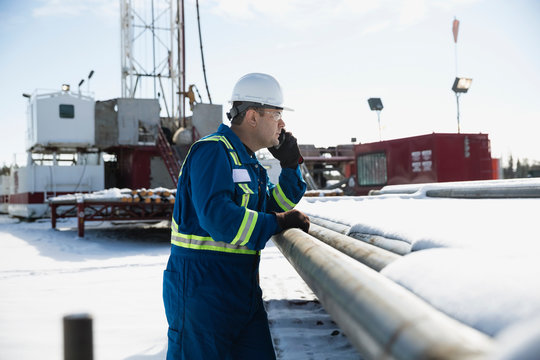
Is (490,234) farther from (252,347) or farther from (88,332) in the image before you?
(88,332)

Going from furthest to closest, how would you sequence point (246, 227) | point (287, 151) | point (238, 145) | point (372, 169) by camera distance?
1. point (372, 169)
2. point (287, 151)
3. point (238, 145)
4. point (246, 227)

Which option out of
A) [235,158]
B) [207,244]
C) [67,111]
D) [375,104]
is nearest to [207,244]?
[207,244]

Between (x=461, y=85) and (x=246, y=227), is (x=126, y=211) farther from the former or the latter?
(x=461, y=85)

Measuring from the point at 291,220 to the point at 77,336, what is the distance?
4.23 ft

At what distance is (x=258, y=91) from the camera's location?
2.39 metres

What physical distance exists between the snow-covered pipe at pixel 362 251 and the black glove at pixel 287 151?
1.44ft

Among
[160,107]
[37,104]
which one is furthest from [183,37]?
[37,104]

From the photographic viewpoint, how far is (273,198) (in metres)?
2.59

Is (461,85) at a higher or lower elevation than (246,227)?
higher

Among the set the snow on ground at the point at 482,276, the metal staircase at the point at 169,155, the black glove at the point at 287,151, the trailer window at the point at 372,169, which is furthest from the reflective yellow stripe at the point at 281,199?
the metal staircase at the point at 169,155

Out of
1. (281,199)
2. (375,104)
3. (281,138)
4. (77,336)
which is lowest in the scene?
(77,336)

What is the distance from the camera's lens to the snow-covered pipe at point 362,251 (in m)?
1.56

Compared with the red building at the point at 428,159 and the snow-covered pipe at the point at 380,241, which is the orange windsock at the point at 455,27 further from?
the snow-covered pipe at the point at 380,241

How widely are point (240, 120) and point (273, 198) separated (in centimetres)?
51
